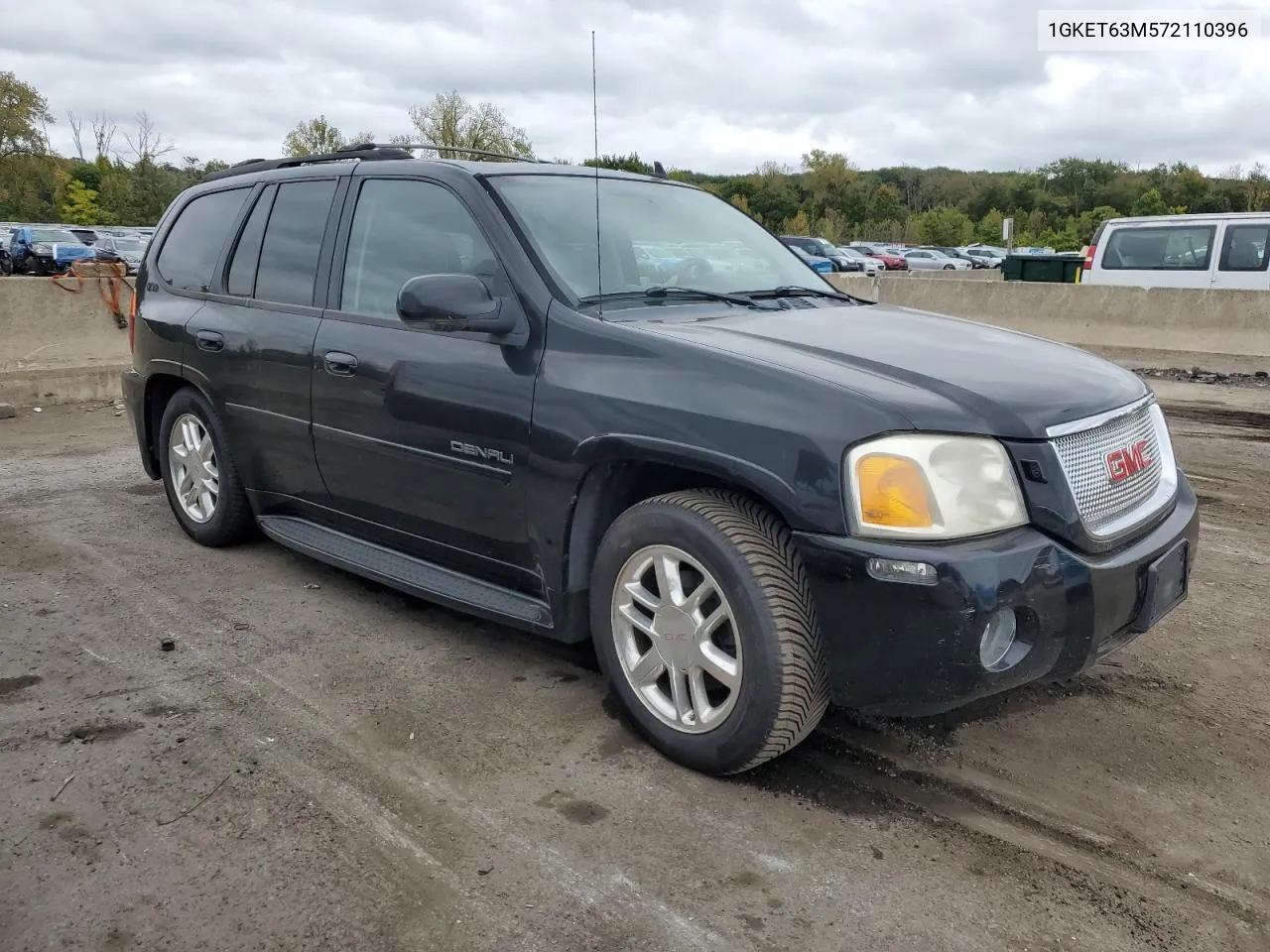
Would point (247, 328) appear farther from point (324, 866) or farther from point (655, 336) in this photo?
point (324, 866)

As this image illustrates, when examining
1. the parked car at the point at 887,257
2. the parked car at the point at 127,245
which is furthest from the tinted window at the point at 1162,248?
the parked car at the point at 887,257

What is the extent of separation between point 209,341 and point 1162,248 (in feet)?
43.3

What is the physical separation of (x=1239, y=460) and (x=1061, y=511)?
208 inches

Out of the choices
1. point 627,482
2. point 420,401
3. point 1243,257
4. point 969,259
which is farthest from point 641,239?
point 969,259

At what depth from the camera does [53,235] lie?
103 feet

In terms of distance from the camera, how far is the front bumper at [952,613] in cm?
257

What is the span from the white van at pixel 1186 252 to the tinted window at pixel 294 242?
469 inches

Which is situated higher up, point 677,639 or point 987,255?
point 677,639

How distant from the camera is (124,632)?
13.5ft

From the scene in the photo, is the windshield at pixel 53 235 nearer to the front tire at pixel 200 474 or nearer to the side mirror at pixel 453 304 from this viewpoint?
the front tire at pixel 200 474

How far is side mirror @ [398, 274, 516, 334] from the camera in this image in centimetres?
330

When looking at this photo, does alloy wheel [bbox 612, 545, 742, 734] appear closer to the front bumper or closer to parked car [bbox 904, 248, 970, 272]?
the front bumper

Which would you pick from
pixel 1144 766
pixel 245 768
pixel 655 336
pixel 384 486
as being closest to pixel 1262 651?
pixel 1144 766

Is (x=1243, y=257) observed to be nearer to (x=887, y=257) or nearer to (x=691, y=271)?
(x=691, y=271)
